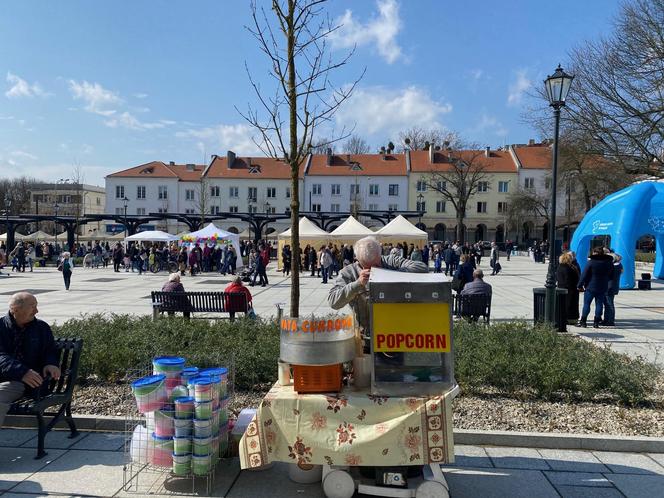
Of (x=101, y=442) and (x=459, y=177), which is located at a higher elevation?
(x=459, y=177)

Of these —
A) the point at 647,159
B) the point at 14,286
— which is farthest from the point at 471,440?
the point at 647,159

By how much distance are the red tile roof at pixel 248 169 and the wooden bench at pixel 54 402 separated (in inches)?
2463

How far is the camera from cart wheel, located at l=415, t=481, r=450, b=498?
344 cm

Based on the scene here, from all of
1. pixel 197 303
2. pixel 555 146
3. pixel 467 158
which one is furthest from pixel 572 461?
pixel 467 158

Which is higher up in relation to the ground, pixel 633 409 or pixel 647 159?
pixel 647 159

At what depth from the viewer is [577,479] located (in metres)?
4.00

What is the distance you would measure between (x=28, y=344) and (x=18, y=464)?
1009 millimetres

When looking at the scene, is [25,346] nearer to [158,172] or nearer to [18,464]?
[18,464]

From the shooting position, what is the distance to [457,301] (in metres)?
9.66

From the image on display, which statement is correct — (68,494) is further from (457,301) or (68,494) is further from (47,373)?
(457,301)

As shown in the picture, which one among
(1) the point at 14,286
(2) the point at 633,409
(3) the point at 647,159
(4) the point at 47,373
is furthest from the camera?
(3) the point at 647,159

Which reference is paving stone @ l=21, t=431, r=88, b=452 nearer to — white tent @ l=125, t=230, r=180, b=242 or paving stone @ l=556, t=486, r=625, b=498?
paving stone @ l=556, t=486, r=625, b=498

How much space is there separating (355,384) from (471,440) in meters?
1.64

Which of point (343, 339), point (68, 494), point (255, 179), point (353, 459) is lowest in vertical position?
point (68, 494)
